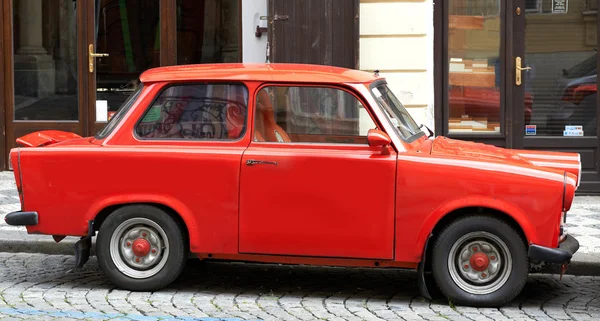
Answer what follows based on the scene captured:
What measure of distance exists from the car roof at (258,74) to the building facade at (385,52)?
4152mm

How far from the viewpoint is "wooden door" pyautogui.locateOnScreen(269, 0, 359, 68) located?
12469 mm

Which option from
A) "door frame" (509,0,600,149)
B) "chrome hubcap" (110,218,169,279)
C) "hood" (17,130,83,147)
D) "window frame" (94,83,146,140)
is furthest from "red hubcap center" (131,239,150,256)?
"door frame" (509,0,600,149)

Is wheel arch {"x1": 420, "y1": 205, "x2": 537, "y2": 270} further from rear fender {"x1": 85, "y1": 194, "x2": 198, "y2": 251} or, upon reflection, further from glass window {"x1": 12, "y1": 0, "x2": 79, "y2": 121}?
glass window {"x1": 12, "y1": 0, "x2": 79, "y2": 121}

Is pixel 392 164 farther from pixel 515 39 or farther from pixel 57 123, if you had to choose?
pixel 57 123

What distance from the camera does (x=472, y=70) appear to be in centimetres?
1305

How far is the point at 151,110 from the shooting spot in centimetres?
808

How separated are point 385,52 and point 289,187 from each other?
5.38m

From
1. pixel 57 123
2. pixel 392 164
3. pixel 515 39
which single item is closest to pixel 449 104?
pixel 515 39

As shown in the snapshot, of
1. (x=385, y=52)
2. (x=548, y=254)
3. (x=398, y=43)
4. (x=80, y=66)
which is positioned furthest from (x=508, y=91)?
(x=548, y=254)

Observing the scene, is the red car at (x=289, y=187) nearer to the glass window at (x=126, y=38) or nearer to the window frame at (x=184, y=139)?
the window frame at (x=184, y=139)

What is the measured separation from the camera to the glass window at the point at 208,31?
13625 millimetres

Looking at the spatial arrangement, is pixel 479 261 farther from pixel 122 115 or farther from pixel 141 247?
pixel 122 115

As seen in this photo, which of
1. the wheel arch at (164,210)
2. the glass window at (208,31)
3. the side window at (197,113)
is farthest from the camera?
the glass window at (208,31)

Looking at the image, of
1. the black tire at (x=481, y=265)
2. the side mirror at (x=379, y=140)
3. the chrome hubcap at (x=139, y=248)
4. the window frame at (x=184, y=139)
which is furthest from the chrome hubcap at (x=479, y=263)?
the chrome hubcap at (x=139, y=248)
